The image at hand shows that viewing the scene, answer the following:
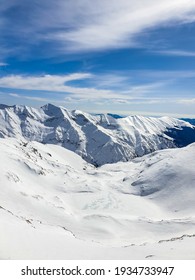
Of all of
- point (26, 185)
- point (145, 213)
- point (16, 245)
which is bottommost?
point (145, 213)

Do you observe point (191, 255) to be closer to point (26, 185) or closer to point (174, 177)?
point (26, 185)
